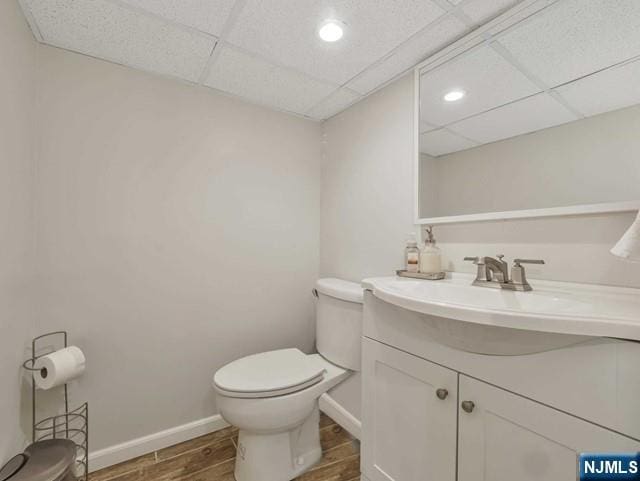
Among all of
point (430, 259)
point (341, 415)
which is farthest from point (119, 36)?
point (341, 415)

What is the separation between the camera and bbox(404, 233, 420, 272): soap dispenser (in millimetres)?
1233

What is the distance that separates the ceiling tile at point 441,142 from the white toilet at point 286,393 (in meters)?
0.75

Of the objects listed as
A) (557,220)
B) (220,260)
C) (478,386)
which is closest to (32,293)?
(220,260)

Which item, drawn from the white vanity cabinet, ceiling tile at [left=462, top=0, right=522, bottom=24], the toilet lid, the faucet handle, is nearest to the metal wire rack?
the toilet lid

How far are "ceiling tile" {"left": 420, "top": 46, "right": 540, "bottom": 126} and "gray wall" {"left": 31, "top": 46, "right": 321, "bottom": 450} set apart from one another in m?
0.87

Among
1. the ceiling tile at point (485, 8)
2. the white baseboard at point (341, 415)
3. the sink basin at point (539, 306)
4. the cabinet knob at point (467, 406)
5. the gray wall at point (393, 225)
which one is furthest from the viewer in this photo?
the white baseboard at point (341, 415)

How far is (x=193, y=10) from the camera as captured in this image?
103 centimetres

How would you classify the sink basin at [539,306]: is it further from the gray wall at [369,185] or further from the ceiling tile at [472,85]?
the ceiling tile at [472,85]

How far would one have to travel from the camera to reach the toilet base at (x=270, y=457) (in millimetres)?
1187

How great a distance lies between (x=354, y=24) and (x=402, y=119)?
479 mm

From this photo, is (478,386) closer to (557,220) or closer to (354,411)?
(557,220)

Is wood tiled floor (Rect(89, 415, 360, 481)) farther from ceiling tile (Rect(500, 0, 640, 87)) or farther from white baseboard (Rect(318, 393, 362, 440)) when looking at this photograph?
ceiling tile (Rect(500, 0, 640, 87))

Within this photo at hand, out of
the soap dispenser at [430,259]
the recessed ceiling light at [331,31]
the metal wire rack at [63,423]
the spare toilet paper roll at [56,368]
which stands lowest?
the metal wire rack at [63,423]

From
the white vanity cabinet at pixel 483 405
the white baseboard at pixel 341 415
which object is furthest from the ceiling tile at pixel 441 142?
the white baseboard at pixel 341 415
